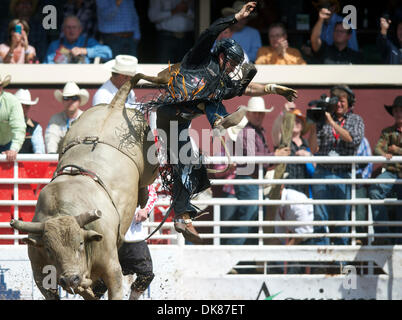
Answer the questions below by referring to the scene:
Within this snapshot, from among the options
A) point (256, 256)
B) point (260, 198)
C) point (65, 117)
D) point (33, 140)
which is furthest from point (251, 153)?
point (33, 140)

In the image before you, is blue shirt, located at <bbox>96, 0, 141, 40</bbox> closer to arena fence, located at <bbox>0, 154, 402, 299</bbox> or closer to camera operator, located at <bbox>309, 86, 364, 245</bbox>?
arena fence, located at <bbox>0, 154, 402, 299</bbox>

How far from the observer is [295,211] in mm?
8945

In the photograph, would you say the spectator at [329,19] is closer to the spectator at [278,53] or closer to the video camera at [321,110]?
the spectator at [278,53]

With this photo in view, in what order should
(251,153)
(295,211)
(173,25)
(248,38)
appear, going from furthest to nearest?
(173,25)
(248,38)
(251,153)
(295,211)

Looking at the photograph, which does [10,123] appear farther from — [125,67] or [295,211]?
[295,211]

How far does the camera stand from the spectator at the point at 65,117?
364 inches

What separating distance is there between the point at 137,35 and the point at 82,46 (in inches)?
28.6

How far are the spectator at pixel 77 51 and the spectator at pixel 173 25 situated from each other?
83 cm

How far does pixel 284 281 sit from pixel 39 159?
9.48 ft

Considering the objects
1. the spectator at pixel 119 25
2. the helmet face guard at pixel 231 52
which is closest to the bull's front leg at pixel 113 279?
the helmet face guard at pixel 231 52

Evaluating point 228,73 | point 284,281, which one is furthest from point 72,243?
point 284,281

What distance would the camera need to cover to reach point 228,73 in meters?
6.41

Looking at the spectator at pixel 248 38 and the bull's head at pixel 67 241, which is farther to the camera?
the spectator at pixel 248 38

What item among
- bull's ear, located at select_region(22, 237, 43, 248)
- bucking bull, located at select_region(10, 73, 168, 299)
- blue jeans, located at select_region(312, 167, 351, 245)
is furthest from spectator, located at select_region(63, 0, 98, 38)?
bull's ear, located at select_region(22, 237, 43, 248)
